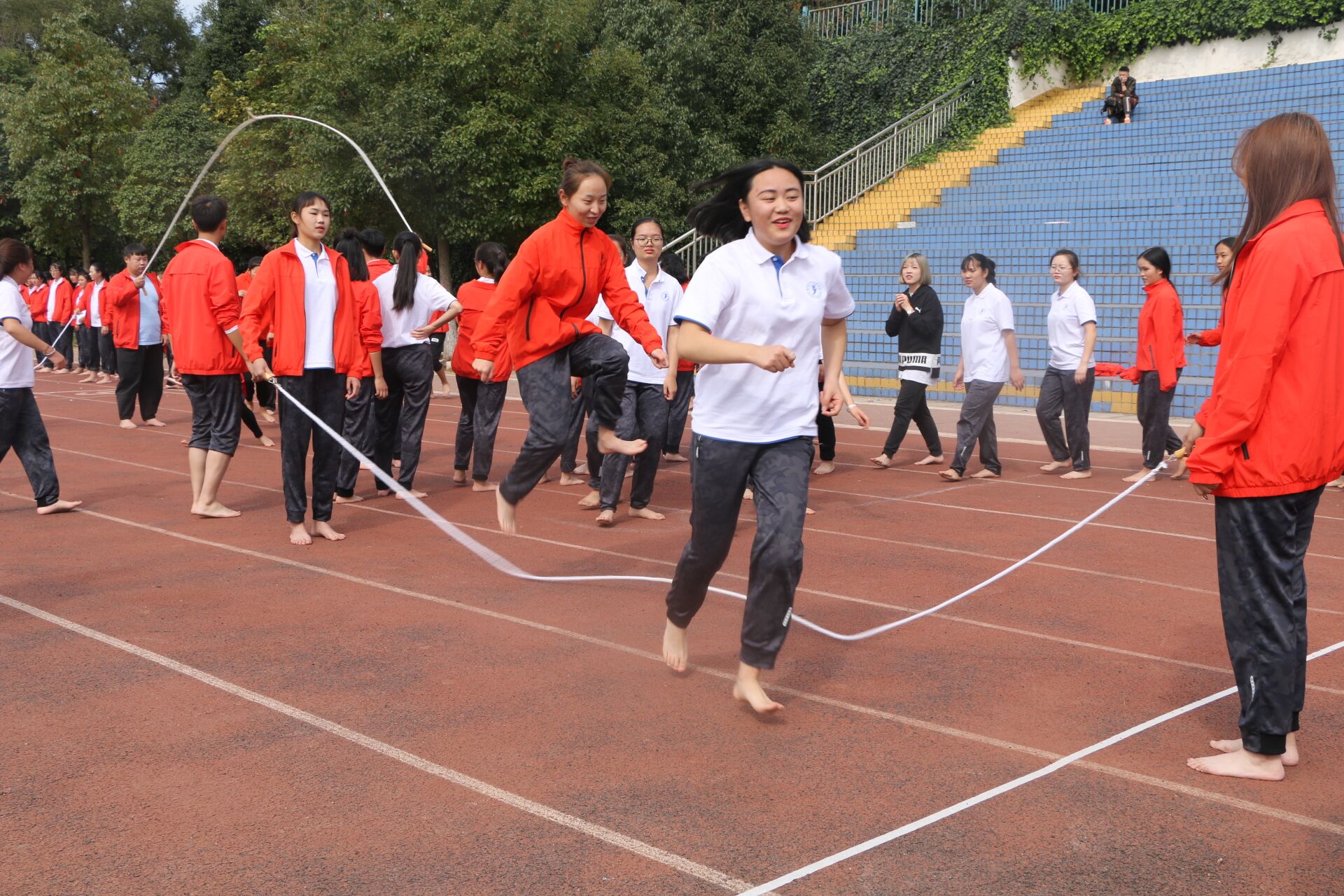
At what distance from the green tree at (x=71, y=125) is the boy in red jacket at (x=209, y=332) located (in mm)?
33160

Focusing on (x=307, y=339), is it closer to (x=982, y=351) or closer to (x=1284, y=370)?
(x=1284, y=370)

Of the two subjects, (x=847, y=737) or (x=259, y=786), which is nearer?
(x=259, y=786)

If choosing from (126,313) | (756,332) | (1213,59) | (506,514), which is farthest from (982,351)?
A: (1213,59)

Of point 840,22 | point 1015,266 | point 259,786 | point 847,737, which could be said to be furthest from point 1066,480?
point 840,22

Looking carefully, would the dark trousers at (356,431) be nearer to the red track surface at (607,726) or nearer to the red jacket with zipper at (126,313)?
the red track surface at (607,726)

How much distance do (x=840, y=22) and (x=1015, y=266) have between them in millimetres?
17171

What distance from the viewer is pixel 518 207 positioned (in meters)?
24.8

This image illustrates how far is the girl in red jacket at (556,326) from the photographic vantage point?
661 cm

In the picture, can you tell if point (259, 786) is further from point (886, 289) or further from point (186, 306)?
point (886, 289)

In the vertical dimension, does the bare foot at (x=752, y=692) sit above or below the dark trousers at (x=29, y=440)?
below

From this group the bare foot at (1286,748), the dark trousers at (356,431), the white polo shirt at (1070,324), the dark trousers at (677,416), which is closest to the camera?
the bare foot at (1286,748)

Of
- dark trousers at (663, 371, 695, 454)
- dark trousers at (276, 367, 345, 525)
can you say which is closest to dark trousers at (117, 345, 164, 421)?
dark trousers at (663, 371, 695, 454)

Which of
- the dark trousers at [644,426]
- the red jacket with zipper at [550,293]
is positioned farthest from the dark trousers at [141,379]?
the red jacket with zipper at [550,293]

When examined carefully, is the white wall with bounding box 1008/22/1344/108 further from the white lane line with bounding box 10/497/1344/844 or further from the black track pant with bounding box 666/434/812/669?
the black track pant with bounding box 666/434/812/669
